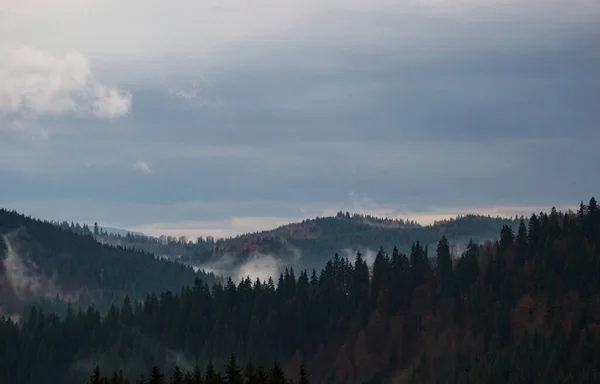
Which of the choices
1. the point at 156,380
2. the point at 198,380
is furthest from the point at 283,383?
the point at 198,380

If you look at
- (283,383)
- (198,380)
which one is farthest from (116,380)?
(283,383)

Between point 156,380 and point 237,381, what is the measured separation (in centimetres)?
2093

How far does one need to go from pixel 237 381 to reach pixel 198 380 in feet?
26.9

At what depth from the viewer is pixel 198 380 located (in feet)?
591

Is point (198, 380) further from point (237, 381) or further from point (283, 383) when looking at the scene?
point (283, 383)

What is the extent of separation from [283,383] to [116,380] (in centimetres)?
3459

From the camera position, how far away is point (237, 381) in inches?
6900

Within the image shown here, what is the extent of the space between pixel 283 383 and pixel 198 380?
29.5 metres

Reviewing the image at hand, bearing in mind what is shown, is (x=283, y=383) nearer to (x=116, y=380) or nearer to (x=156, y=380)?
(x=156, y=380)

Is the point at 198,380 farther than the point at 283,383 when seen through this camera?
Yes

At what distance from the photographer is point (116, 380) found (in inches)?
6959

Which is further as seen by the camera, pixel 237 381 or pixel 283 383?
pixel 237 381

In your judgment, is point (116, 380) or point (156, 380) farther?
point (116, 380)

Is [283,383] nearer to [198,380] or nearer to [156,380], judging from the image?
[156,380]
